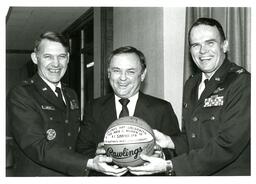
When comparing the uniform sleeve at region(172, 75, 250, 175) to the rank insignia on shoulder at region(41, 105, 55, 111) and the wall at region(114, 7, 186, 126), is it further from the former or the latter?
the wall at region(114, 7, 186, 126)

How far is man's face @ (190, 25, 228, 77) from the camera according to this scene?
2748 millimetres

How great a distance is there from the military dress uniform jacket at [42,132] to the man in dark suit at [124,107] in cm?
15

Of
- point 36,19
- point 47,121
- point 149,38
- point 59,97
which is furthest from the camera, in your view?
point 36,19

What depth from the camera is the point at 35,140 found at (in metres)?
2.77

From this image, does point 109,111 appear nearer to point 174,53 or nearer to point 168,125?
point 168,125

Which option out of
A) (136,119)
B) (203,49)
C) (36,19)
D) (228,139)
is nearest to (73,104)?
(136,119)

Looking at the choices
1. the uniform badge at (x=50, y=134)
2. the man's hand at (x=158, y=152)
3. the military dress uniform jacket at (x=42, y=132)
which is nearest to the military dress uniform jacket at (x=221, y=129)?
the man's hand at (x=158, y=152)

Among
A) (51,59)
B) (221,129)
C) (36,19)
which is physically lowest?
(221,129)

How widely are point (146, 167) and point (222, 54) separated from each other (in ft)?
3.20

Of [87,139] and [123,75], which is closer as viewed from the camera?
[123,75]

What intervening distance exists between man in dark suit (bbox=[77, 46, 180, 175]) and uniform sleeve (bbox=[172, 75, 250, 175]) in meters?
0.38

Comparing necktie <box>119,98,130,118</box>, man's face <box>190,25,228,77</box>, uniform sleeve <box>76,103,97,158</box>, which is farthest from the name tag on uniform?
uniform sleeve <box>76,103,97,158</box>

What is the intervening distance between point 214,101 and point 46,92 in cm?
124

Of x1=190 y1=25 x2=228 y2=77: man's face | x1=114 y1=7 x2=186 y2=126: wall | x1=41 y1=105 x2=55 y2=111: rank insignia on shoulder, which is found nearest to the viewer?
x1=190 y1=25 x2=228 y2=77: man's face
